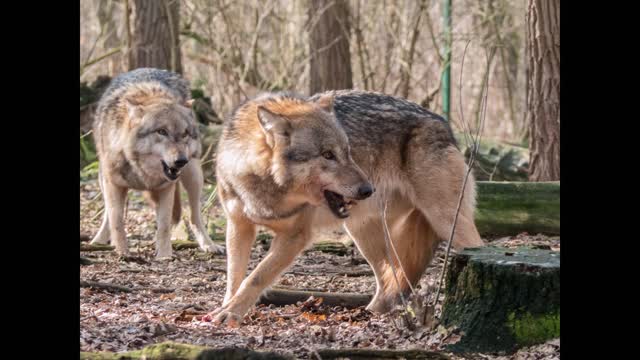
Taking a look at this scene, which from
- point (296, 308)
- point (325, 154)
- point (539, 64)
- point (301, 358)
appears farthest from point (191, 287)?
point (539, 64)

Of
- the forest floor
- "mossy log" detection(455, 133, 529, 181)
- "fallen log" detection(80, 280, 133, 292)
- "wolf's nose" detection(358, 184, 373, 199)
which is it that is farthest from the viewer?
"mossy log" detection(455, 133, 529, 181)

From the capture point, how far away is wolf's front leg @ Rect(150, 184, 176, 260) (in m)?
9.05

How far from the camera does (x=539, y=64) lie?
33.9 ft

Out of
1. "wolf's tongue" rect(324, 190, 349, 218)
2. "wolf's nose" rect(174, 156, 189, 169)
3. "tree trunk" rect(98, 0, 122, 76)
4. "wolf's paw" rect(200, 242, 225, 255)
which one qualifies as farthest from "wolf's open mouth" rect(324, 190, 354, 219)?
"tree trunk" rect(98, 0, 122, 76)

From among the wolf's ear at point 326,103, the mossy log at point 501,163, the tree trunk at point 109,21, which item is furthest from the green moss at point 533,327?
the tree trunk at point 109,21

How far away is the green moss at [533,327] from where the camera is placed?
508cm

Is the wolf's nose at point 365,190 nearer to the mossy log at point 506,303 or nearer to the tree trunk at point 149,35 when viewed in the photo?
the mossy log at point 506,303

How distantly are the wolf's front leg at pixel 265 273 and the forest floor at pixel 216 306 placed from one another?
13 cm

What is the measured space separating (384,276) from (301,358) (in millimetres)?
2137

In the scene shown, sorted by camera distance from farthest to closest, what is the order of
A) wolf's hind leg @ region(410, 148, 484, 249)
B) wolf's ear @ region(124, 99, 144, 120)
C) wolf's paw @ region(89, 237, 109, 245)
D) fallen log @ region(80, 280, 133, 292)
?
wolf's paw @ region(89, 237, 109, 245) → wolf's ear @ region(124, 99, 144, 120) → fallen log @ region(80, 280, 133, 292) → wolf's hind leg @ region(410, 148, 484, 249)

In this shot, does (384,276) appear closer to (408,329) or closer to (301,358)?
(408,329)

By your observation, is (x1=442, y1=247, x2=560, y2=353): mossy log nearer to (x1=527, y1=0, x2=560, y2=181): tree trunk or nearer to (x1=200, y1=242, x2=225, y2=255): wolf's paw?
(x1=200, y1=242, x2=225, y2=255): wolf's paw

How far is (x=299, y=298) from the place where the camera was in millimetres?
6703

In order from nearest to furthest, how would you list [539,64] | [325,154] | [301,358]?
1. [301,358]
2. [325,154]
3. [539,64]
